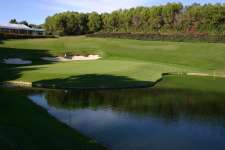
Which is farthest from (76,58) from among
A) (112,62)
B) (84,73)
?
(84,73)

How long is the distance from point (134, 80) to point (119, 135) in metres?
21.2

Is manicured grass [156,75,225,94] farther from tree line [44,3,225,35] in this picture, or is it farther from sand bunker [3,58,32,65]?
tree line [44,3,225,35]

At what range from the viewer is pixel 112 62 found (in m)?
55.8

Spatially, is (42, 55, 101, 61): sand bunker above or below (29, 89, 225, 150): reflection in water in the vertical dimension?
above

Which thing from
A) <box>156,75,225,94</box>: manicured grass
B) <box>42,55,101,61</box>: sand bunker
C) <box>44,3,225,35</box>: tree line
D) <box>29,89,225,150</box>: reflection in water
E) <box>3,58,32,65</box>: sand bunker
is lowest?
<box>156,75,225,94</box>: manicured grass

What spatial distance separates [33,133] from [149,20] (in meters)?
124

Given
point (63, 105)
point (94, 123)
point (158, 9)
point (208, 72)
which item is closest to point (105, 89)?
point (63, 105)

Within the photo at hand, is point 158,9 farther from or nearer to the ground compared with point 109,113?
farther from the ground

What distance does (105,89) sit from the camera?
119 feet

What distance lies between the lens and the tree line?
121 meters

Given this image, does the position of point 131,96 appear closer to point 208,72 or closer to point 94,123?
point 94,123

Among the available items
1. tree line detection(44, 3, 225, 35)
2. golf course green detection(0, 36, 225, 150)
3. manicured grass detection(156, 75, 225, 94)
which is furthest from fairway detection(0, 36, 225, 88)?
tree line detection(44, 3, 225, 35)

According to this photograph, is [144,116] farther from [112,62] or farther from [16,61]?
[16,61]

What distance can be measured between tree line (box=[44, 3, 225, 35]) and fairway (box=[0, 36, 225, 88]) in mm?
40771
